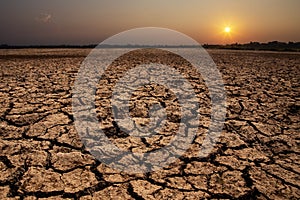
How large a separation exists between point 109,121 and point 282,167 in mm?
1549

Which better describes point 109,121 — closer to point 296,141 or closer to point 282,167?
point 282,167

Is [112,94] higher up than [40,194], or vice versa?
[112,94]

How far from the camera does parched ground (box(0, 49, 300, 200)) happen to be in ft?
5.38

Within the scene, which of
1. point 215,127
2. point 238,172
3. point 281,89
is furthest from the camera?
point 281,89

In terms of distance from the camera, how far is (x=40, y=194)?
1574 mm

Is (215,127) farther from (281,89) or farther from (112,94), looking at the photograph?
(281,89)

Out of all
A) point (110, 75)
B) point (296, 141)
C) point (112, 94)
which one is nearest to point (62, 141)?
point (112, 94)

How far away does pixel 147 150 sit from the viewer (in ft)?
6.95

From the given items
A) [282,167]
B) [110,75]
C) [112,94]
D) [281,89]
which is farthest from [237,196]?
[110,75]

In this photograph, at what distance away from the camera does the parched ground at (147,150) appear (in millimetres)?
1641

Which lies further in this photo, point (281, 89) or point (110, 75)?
point (110, 75)

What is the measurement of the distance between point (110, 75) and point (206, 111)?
7.97 feet

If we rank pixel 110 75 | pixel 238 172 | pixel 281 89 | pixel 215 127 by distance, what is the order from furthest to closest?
pixel 110 75 < pixel 281 89 < pixel 215 127 < pixel 238 172

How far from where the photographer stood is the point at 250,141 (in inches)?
90.6
